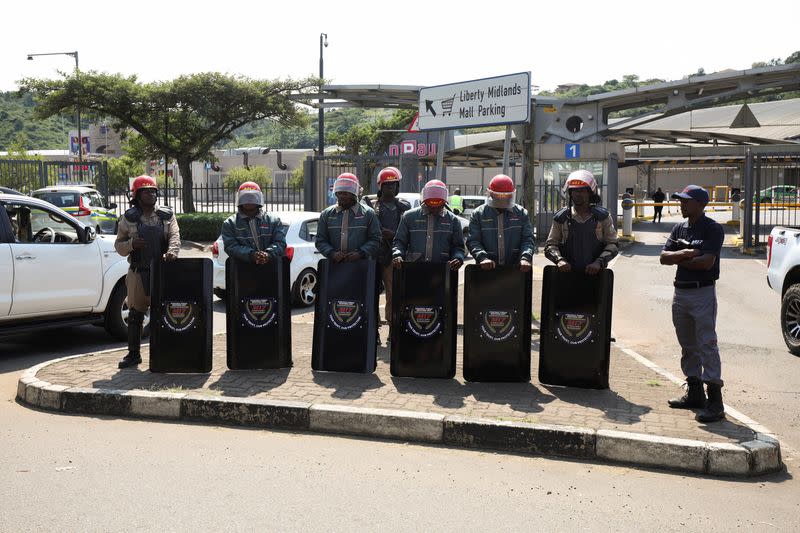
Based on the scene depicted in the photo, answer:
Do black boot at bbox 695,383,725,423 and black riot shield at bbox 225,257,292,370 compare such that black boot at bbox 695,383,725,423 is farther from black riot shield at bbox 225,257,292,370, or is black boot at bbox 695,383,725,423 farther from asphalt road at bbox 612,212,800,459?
black riot shield at bbox 225,257,292,370

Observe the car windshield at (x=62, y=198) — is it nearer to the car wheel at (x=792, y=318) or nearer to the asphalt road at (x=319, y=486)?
the asphalt road at (x=319, y=486)

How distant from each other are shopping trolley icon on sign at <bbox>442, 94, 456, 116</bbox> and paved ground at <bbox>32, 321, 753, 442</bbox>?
211 inches

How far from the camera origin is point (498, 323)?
674 centimetres

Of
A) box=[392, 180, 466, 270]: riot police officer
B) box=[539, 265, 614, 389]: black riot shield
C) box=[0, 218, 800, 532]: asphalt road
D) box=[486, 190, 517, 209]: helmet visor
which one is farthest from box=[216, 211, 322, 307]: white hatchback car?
box=[539, 265, 614, 389]: black riot shield

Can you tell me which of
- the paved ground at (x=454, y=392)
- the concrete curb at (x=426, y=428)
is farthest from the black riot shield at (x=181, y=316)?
the concrete curb at (x=426, y=428)

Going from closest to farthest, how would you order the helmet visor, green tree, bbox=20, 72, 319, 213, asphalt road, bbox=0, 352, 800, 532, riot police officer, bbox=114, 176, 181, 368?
asphalt road, bbox=0, 352, 800, 532, the helmet visor, riot police officer, bbox=114, 176, 181, 368, green tree, bbox=20, 72, 319, 213

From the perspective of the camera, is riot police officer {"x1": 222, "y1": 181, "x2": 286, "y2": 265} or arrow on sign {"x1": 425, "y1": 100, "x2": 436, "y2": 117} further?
arrow on sign {"x1": 425, "y1": 100, "x2": 436, "y2": 117}

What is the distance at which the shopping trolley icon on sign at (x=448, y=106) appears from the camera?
11.8 m

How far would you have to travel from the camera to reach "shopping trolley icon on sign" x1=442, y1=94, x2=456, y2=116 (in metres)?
11.8

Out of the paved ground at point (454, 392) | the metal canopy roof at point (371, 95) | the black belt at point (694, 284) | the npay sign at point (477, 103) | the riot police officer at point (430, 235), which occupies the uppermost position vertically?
the metal canopy roof at point (371, 95)

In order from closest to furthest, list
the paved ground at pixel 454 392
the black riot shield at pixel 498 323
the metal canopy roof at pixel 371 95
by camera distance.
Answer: the paved ground at pixel 454 392
the black riot shield at pixel 498 323
the metal canopy roof at pixel 371 95

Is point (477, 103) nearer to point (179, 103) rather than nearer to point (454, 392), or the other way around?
point (454, 392)

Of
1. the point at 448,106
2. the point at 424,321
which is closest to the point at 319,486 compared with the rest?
the point at 424,321

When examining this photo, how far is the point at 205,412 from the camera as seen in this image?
618cm
